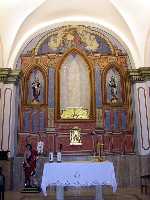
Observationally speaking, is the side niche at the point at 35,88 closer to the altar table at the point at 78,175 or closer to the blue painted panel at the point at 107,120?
the blue painted panel at the point at 107,120

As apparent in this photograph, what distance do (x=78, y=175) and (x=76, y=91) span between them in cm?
556

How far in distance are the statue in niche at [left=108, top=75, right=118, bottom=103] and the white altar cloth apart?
5256mm

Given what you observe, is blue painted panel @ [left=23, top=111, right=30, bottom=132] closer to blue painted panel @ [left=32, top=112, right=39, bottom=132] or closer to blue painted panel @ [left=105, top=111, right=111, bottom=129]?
blue painted panel @ [left=32, top=112, right=39, bottom=132]

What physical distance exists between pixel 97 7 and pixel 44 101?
12.8 feet

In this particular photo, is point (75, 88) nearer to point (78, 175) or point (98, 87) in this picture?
point (98, 87)

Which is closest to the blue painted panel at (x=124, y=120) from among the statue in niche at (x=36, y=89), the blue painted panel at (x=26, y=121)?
the statue in niche at (x=36, y=89)

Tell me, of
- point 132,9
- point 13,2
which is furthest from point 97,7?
point 13,2

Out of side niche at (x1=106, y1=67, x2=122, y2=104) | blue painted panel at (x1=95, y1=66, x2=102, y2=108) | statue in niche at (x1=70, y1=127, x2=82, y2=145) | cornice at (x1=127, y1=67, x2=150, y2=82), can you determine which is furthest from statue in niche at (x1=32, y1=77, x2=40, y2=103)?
cornice at (x1=127, y1=67, x2=150, y2=82)

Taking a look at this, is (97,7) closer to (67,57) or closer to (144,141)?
(67,57)

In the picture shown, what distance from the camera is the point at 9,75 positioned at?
38.3ft

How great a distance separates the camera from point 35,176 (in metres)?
10.9

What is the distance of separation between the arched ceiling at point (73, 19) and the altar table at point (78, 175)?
19.5 ft

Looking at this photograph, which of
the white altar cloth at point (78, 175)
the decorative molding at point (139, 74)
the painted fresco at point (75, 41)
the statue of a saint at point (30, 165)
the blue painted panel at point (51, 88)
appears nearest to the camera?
the white altar cloth at point (78, 175)

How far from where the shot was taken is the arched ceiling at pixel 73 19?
11023 millimetres
